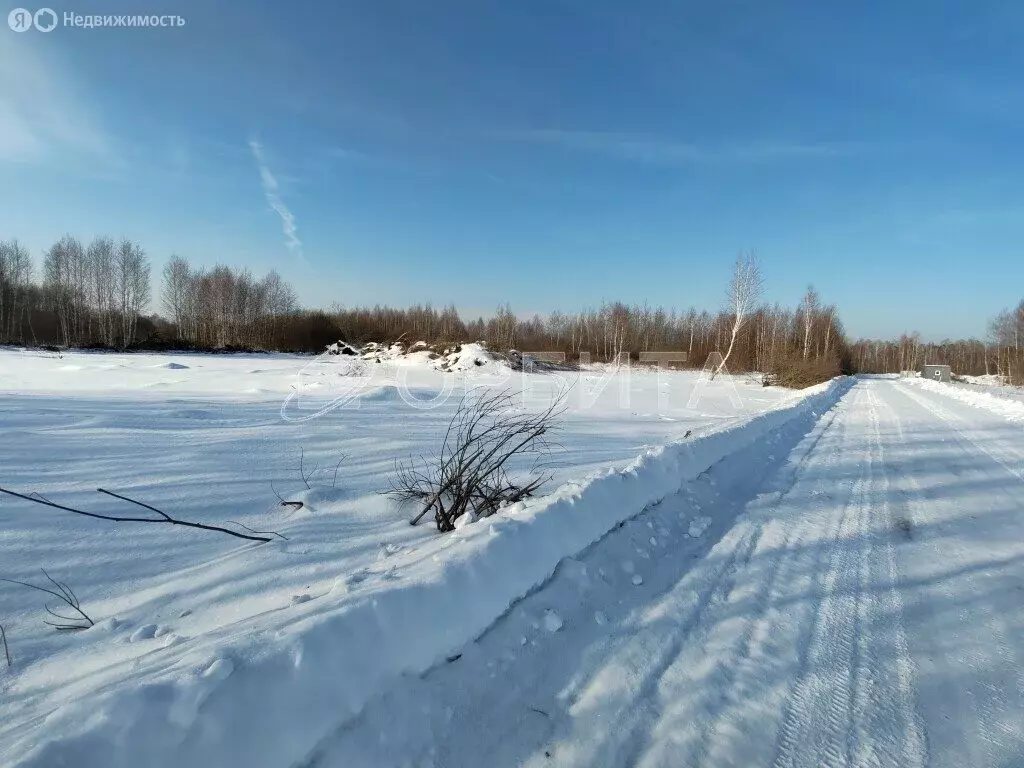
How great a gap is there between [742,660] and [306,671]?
75.7 inches

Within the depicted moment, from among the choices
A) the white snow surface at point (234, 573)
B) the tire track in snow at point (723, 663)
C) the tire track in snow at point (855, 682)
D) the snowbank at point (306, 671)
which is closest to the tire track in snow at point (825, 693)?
the tire track in snow at point (855, 682)

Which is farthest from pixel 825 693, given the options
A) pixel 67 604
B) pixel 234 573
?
pixel 67 604

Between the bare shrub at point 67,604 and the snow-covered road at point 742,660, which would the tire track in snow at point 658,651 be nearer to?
the snow-covered road at point 742,660

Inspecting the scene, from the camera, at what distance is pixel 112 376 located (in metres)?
10.6

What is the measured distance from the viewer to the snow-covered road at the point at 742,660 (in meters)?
1.76

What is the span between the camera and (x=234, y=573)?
268 cm

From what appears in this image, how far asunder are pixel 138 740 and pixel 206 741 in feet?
0.56

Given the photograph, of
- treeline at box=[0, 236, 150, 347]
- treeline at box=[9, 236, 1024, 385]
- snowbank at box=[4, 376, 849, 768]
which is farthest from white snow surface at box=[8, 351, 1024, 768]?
treeline at box=[0, 236, 150, 347]

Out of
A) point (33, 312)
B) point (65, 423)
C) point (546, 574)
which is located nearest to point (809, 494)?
point (546, 574)

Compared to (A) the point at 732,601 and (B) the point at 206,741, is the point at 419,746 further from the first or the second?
(A) the point at 732,601

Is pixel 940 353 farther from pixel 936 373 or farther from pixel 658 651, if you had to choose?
pixel 658 651

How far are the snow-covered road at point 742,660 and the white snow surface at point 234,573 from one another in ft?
0.57

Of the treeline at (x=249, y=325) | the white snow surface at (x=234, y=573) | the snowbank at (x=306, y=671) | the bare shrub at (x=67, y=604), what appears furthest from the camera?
the treeline at (x=249, y=325)

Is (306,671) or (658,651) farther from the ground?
(306,671)
